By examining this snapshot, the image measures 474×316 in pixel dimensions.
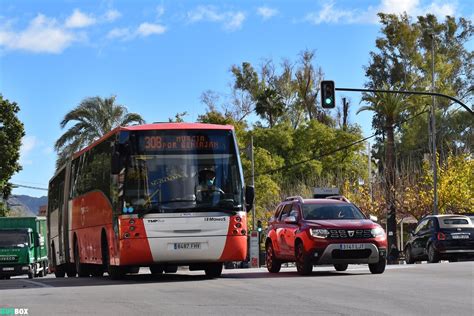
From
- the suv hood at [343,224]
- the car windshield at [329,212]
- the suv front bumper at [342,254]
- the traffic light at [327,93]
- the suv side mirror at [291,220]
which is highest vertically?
the traffic light at [327,93]

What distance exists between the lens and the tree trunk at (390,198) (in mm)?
48325

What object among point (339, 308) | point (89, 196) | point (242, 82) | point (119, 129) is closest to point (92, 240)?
point (89, 196)

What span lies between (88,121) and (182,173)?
110ft

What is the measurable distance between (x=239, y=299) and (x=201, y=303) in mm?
870

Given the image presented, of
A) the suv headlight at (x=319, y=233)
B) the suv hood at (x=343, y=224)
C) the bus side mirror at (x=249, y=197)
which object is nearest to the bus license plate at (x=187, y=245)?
the bus side mirror at (x=249, y=197)

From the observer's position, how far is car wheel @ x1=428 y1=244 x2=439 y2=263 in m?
31.0

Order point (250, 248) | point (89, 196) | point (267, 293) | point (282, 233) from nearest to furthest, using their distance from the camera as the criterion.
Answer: point (267, 293) → point (282, 233) → point (89, 196) → point (250, 248)

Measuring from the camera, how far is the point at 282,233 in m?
22.8

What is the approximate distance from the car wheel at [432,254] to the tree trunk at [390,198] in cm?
1576

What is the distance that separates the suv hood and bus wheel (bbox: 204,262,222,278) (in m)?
2.22

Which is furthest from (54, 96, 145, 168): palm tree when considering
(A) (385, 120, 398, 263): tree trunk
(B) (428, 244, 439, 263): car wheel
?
(B) (428, 244, 439, 263): car wheel

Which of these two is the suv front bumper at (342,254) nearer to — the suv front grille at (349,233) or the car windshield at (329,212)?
the suv front grille at (349,233)

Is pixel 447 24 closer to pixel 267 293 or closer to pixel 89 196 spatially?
pixel 89 196

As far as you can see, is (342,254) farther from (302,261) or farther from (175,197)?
(175,197)
